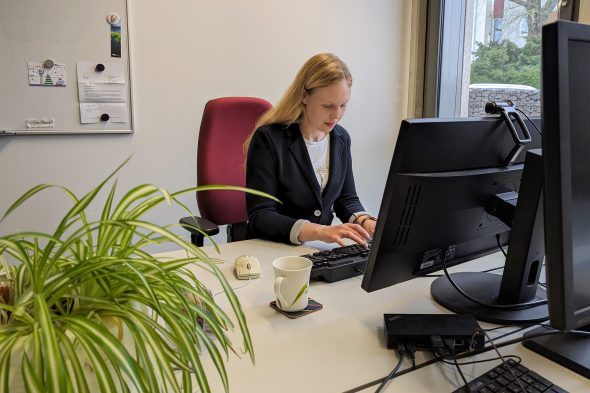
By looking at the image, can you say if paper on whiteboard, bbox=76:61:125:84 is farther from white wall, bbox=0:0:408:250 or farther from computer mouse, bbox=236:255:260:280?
computer mouse, bbox=236:255:260:280

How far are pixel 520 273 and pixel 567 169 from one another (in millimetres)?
424

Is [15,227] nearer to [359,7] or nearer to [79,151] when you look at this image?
[79,151]

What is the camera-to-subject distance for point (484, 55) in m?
2.56

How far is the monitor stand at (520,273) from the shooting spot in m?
0.96

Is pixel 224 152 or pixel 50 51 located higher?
pixel 50 51

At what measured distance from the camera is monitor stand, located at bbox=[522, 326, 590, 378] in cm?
81

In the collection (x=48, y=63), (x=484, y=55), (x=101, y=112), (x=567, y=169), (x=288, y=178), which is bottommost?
(x=288, y=178)

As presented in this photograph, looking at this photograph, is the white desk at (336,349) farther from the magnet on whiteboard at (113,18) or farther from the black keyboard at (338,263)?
the magnet on whiteboard at (113,18)

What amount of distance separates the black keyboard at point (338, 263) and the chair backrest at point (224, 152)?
74 centimetres

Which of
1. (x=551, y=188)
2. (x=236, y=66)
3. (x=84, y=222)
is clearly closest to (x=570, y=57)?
(x=551, y=188)

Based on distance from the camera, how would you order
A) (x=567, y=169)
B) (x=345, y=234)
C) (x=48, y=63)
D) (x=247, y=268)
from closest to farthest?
(x=567, y=169), (x=247, y=268), (x=345, y=234), (x=48, y=63)

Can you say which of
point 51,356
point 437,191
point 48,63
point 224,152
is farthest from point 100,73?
point 51,356

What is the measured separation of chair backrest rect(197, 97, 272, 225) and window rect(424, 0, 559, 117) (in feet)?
4.12

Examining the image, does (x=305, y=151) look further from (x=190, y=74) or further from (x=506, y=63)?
(x=506, y=63)
